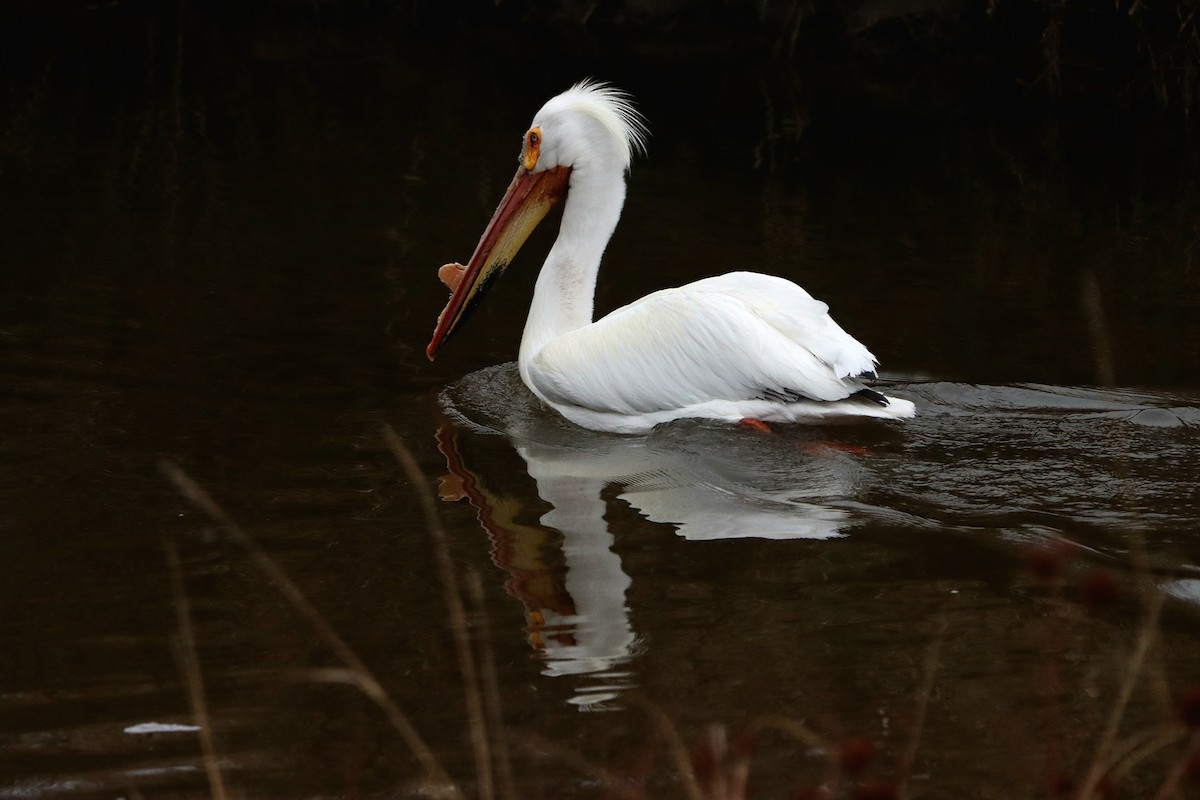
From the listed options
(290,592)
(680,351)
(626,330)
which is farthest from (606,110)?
(290,592)

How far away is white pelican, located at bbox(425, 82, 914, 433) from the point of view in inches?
207

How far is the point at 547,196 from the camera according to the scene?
6156 mm

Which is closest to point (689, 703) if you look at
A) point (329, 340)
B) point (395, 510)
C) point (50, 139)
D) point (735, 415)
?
point (395, 510)

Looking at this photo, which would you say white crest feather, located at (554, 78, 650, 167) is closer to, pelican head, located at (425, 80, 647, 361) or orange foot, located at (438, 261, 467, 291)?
pelican head, located at (425, 80, 647, 361)

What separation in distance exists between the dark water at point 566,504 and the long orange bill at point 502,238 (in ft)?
0.97

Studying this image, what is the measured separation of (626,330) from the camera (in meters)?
5.52

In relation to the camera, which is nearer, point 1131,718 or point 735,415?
point 1131,718

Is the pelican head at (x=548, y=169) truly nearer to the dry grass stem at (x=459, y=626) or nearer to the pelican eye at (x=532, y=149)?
the pelican eye at (x=532, y=149)

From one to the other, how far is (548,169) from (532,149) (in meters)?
0.10

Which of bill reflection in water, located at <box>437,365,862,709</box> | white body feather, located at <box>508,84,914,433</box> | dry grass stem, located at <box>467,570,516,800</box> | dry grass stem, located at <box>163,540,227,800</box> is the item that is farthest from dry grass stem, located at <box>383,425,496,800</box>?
white body feather, located at <box>508,84,914,433</box>

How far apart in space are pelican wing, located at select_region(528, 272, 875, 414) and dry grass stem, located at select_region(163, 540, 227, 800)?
181cm

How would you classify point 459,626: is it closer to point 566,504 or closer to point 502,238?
point 566,504

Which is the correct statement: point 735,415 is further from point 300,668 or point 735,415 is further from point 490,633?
point 300,668

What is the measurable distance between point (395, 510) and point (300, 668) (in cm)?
115
